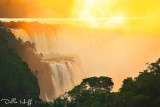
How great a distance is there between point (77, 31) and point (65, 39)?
12.4ft

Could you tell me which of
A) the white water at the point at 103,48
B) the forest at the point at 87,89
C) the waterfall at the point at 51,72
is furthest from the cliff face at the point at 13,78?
the white water at the point at 103,48

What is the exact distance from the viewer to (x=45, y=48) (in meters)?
59.7

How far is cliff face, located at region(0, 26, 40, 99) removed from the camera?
116 ft

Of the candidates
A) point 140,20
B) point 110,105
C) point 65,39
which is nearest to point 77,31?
point 65,39

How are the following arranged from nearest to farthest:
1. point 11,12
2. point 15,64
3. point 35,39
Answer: point 15,64
point 35,39
point 11,12

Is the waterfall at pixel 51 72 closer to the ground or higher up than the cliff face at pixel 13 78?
higher up

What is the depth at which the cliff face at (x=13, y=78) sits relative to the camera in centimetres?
3538

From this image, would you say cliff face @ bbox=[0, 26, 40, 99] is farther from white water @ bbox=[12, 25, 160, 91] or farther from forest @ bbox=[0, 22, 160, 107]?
white water @ bbox=[12, 25, 160, 91]

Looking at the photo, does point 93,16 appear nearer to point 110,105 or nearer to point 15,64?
point 15,64

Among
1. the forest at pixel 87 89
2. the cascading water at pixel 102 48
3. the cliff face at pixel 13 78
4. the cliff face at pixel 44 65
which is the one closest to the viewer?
the forest at pixel 87 89

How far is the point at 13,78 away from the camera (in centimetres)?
3694

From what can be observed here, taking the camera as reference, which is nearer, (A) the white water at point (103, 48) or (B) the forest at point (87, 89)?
(B) the forest at point (87, 89)

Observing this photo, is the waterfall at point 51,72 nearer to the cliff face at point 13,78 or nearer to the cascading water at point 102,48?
the cascading water at point 102,48

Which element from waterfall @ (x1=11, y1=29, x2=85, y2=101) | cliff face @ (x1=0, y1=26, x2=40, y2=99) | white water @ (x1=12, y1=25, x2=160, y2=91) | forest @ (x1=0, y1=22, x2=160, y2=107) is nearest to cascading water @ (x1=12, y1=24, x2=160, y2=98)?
white water @ (x1=12, y1=25, x2=160, y2=91)
